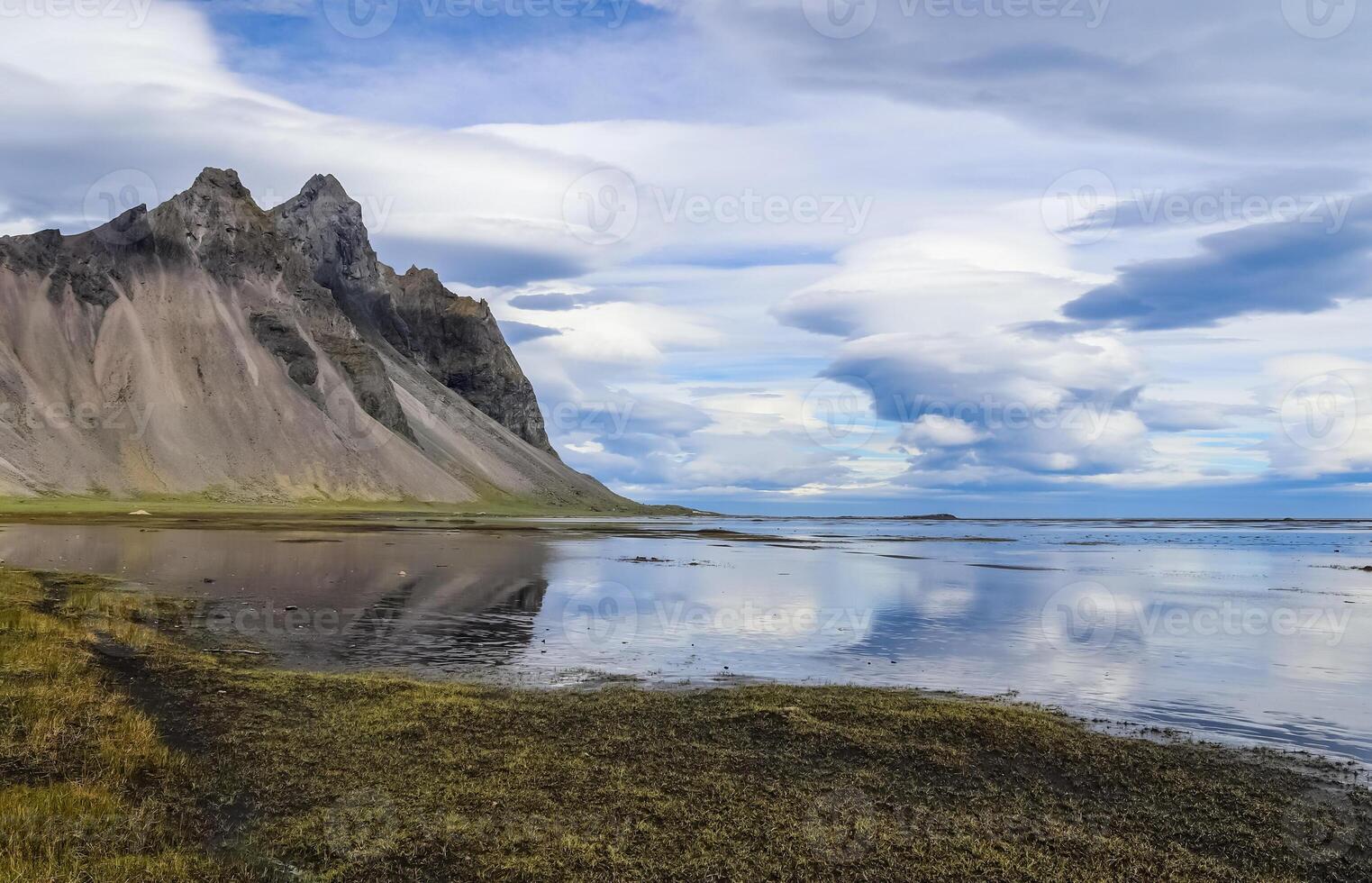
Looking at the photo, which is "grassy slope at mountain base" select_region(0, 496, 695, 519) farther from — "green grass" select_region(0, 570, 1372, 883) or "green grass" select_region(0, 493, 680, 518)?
"green grass" select_region(0, 570, 1372, 883)

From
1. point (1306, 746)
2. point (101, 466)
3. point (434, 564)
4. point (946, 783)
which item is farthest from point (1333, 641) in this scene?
point (101, 466)

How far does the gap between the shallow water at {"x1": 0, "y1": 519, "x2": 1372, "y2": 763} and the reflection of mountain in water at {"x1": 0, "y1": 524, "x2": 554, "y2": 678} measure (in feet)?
0.61

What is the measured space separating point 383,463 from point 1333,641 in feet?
529

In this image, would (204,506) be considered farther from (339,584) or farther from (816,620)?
(816,620)

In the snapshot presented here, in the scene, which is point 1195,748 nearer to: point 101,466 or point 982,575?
point 982,575

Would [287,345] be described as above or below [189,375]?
above

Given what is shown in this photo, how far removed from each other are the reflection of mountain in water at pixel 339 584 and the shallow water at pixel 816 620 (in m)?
0.19

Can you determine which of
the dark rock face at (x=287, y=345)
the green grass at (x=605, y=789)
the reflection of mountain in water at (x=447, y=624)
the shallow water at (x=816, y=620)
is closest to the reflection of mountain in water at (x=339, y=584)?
the reflection of mountain in water at (x=447, y=624)

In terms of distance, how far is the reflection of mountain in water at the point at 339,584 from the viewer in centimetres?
2717

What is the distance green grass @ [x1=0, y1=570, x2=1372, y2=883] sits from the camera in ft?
36.0

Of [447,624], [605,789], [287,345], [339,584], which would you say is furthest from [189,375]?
[605,789]

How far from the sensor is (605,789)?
13.4m

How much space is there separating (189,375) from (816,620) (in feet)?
499

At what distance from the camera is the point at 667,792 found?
44.1ft
